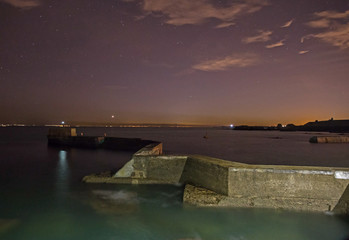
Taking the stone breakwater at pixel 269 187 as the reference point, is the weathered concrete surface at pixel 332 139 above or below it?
below

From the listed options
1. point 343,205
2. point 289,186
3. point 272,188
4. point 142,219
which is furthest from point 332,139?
point 142,219

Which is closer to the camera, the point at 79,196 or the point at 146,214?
the point at 146,214

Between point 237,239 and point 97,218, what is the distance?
12.8ft

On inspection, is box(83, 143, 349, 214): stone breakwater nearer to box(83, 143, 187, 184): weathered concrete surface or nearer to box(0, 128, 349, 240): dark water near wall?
box(0, 128, 349, 240): dark water near wall

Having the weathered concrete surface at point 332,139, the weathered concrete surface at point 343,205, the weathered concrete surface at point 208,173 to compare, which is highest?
the weathered concrete surface at point 208,173

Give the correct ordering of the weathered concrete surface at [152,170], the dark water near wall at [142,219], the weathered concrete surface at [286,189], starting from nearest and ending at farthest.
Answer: the dark water near wall at [142,219], the weathered concrete surface at [286,189], the weathered concrete surface at [152,170]

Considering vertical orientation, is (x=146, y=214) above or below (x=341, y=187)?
below

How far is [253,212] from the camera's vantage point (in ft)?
22.6

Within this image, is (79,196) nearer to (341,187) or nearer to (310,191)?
(310,191)

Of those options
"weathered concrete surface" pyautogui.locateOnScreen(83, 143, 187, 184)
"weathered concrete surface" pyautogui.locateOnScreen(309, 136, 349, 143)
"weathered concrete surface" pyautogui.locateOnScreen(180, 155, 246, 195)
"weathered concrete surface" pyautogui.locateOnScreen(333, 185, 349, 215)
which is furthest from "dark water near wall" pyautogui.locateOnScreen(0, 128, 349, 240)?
"weathered concrete surface" pyautogui.locateOnScreen(309, 136, 349, 143)

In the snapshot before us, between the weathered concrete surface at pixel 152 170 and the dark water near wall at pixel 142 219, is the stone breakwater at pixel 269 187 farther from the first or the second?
the weathered concrete surface at pixel 152 170

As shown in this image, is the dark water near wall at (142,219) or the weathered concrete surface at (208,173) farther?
the weathered concrete surface at (208,173)

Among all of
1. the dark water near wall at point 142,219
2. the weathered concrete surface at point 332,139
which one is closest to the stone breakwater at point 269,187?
the dark water near wall at point 142,219

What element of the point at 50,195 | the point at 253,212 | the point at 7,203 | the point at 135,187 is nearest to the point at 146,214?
the point at 135,187
